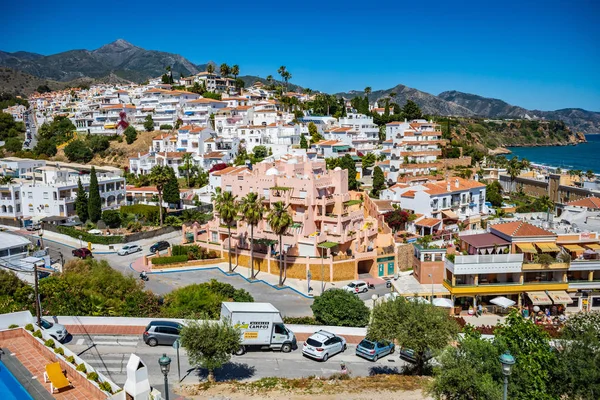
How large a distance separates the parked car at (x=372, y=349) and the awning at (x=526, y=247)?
17157 mm

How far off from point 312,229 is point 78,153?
70921mm

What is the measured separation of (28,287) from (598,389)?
29953 mm

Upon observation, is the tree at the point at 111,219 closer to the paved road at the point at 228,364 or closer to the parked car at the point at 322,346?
the paved road at the point at 228,364

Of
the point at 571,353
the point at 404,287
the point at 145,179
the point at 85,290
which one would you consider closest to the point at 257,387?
the point at 571,353

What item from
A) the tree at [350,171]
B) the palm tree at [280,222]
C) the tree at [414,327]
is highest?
the tree at [350,171]

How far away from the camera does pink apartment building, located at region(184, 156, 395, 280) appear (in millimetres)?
42688

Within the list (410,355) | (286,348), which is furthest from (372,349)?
(286,348)

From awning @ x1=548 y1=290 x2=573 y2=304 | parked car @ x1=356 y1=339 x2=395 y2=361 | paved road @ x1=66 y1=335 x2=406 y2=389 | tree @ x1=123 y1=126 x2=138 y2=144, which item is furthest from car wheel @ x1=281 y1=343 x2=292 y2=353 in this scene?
tree @ x1=123 y1=126 x2=138 y2=144

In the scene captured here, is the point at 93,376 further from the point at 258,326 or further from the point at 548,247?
the point at 548,247

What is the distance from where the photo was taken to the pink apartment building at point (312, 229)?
4269 cm

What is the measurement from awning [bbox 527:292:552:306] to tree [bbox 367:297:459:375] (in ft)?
51.4

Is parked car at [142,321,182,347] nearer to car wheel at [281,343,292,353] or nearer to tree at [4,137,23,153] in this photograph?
car wheel at [281,343,292,353]

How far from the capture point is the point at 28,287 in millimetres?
29000

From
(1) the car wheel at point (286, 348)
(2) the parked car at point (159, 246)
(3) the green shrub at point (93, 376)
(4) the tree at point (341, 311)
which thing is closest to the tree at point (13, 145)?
(2) the parked car at point (159, 246)
